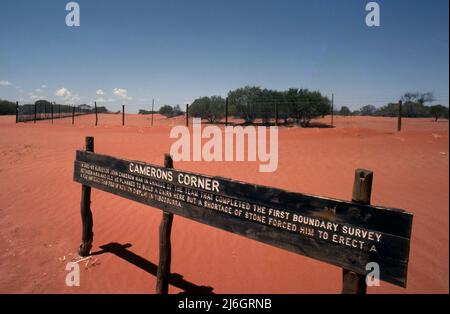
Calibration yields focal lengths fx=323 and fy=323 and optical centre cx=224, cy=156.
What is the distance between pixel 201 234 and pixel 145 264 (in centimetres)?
119

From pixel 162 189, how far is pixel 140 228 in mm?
Answer: 2480

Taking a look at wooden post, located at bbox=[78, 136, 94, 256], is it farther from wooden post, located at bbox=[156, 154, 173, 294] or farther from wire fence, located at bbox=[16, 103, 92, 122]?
wire fence, located at bbox=[16, 103, 92, 122]

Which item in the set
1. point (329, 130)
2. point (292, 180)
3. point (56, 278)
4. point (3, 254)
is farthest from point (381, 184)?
point (329, 130)

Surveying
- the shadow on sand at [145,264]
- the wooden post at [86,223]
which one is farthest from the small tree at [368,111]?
the wooden post at [86,223]

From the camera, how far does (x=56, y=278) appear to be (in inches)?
180

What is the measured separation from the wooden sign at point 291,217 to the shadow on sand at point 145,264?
1210 mm

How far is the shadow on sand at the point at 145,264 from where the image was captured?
4.36 meters

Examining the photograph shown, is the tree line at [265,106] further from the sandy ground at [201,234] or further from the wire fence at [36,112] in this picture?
the sandy ground at [201,234]

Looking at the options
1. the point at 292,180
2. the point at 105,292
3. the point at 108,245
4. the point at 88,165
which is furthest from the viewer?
the point at 292,180

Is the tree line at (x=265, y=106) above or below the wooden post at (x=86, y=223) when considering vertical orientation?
above

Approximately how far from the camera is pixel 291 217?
2953 mm

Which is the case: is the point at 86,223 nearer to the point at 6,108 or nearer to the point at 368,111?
the point at 368,111
